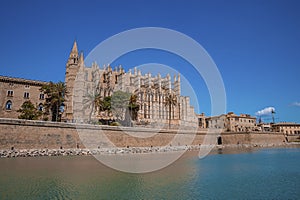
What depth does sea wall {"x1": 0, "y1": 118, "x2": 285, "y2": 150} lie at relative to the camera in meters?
24.5

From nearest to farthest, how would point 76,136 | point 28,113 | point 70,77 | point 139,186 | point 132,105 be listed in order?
point 139,186, point 76,136, point 28,113, point 132,105, point 70,77

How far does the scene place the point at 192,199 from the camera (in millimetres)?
9102

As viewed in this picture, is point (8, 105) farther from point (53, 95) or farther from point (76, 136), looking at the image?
point (76, 136)

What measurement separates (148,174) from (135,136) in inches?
865

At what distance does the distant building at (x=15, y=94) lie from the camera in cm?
3791

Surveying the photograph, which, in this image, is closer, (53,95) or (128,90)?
(53,95)

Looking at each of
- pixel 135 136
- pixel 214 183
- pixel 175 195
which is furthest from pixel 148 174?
pixel 135 136

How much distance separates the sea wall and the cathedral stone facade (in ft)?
38.5

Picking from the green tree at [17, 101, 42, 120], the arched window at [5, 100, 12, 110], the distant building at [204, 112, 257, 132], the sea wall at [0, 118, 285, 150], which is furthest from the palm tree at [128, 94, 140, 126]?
the distant building at [204, 112, 257, 132]

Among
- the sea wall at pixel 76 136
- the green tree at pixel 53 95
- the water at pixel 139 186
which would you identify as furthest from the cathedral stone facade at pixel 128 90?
the water at pixel 139 186

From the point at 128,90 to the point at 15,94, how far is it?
26514mm

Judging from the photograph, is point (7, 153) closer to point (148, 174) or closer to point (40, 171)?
point (40, 171)

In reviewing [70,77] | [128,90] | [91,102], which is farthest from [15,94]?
[128,90]

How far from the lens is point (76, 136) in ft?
97.2
